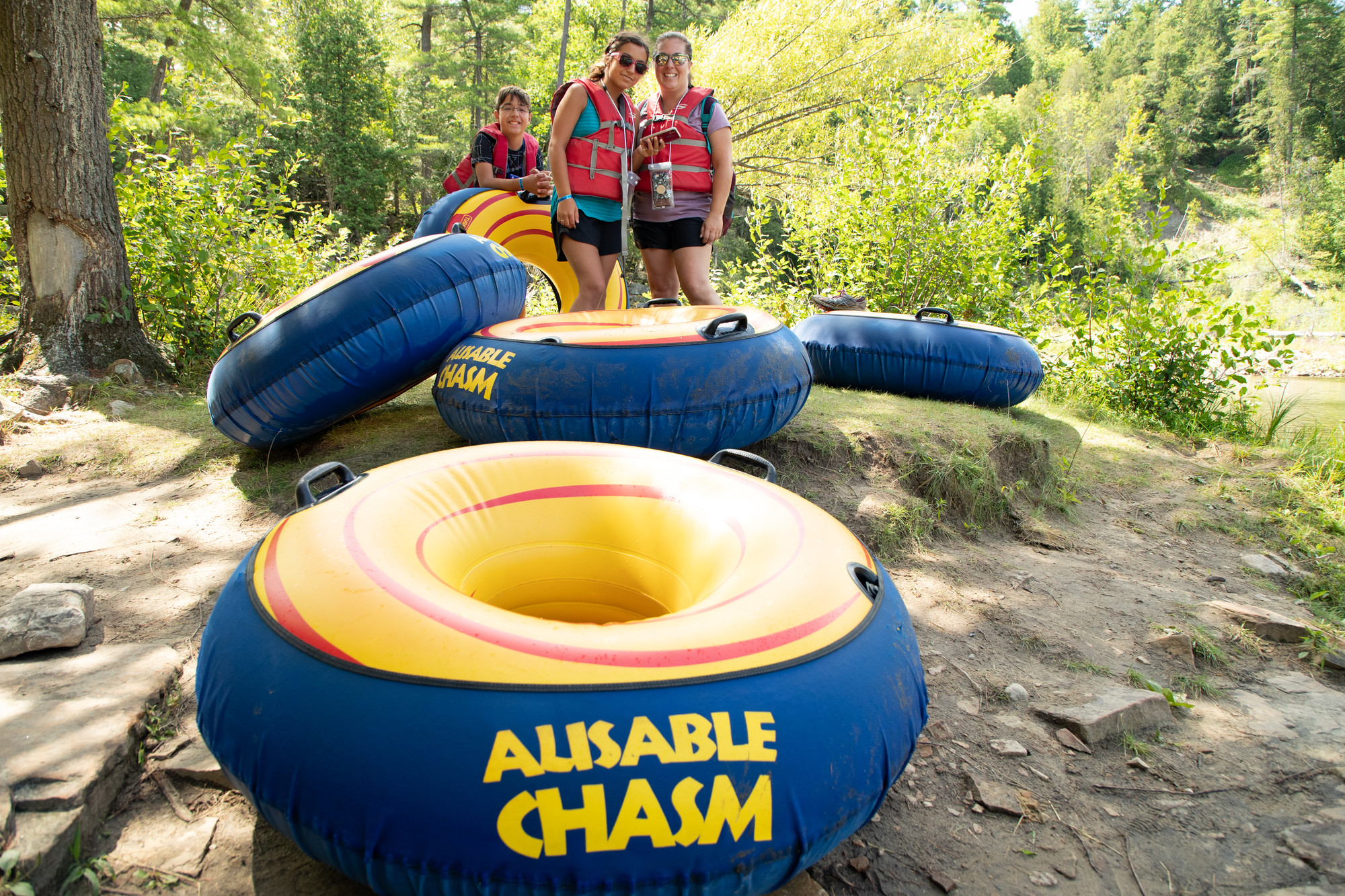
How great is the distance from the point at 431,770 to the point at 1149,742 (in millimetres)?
1933

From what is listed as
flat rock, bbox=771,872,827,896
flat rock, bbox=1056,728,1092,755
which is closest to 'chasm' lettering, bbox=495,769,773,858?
flat rock, bbox=771,872,827,896

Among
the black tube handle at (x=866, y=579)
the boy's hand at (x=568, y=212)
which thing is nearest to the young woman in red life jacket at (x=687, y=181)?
the boy's hand at (x=568, y=212)

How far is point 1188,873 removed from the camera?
155 cm

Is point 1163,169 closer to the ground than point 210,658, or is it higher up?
higher up

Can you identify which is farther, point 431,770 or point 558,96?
point 558,96

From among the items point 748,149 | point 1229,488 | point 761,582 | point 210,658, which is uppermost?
point 748,149

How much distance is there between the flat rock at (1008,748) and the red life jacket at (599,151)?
306 cm

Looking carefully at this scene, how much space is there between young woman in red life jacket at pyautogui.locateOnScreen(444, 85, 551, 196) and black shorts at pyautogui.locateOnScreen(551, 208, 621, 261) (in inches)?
47.6

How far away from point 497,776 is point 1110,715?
69.5 inches

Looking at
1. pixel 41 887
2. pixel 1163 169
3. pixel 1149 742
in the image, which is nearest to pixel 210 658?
pixel 41 887

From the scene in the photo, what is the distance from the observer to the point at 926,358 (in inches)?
181

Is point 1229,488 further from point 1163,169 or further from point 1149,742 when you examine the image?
point 1163,169

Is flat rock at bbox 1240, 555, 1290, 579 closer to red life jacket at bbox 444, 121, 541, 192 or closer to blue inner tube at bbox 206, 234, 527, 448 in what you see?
blue inner tube at bbox 206, 234, 527, 448

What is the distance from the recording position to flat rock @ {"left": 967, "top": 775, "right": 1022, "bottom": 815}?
1731 mm
